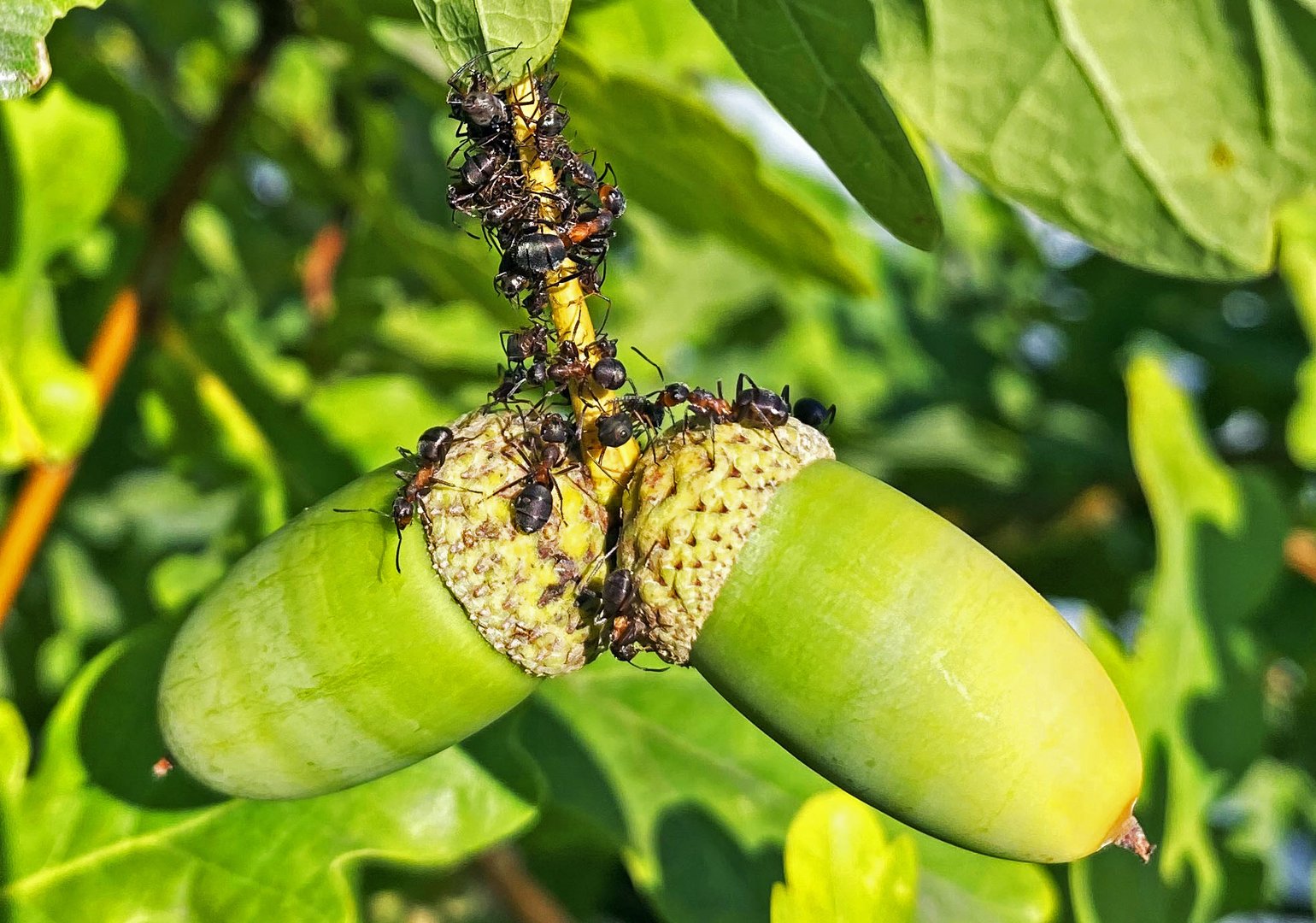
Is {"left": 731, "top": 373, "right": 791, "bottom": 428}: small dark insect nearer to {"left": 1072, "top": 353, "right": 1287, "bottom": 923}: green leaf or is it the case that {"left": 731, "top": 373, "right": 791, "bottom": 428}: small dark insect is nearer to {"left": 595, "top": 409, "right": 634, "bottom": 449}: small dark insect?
{"left": 595, "top": 409, "right": 634, "bottom": 449}: small dark insect

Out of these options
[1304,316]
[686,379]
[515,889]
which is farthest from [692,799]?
[1304,316]

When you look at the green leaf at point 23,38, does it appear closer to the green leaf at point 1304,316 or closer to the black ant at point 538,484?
the black ant at point 538,484

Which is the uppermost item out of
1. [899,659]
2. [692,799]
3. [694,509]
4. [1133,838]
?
[694,509]

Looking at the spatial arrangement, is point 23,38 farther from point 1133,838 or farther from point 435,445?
point 1133,838

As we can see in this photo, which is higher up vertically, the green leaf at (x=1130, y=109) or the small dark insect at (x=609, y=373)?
the green leaf at (x=1130, y=109)

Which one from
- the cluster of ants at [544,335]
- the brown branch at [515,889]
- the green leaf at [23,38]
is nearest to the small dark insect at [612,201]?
the cluster of ants at [544,335]

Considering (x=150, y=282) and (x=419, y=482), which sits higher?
(x=419, y=482)

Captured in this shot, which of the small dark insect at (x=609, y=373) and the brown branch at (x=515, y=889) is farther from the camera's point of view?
the brown branch at (x=515, y=889)
